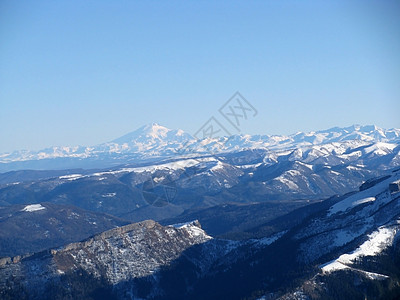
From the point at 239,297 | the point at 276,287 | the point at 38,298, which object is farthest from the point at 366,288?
the point at 38,298

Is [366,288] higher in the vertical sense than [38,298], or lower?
lower

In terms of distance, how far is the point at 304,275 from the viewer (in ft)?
593

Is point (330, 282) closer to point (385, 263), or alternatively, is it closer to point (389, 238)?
point (385, 263)

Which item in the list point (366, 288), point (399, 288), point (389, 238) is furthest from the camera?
point (389, 238)

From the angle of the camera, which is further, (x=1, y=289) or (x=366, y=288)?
(x=1, y=289)

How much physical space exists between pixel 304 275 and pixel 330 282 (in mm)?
11861

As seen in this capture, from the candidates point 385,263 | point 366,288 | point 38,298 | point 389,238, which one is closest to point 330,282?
point 366,288

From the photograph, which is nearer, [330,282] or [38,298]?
[330,282]

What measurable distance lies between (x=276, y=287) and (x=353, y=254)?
2818cm

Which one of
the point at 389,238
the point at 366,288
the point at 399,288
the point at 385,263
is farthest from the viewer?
the point at 389,238

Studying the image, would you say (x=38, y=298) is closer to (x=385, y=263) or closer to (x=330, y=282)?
(x=330, y=282)

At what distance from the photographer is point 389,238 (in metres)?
194

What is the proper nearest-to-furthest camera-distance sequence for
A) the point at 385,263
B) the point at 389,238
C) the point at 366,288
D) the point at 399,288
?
the point at 399,288 < the point at 366,288 < the point at 385,263 < the point at 389,238

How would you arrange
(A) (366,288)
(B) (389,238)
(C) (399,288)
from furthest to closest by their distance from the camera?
1. (B) (389,238)
2. (A) (366,288)
3. (C) (399,288)
